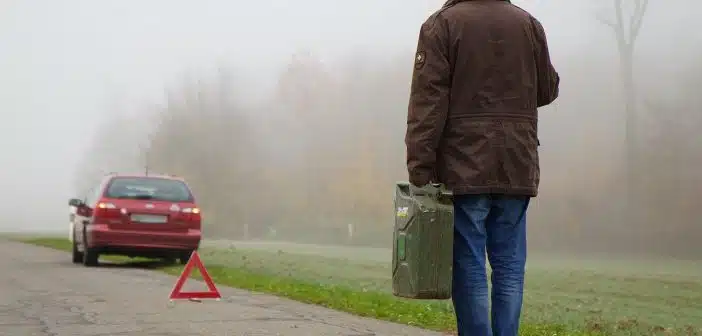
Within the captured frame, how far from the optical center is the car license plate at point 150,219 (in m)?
18.1

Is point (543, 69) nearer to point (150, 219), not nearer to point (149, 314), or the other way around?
point (149, 314)

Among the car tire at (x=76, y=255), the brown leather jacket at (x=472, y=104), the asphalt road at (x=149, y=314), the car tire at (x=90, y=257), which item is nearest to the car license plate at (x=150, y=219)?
the car tire at (x=90, y=257)

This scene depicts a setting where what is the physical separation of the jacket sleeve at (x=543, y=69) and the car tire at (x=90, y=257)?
47.2 feet

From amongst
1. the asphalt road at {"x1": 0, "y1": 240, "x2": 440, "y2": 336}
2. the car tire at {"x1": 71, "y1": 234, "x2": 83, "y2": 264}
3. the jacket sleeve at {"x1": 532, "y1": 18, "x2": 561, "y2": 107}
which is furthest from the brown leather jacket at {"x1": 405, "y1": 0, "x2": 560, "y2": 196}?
the car tire at {"x1": 71, "y1": 234, "x2": 83, "y2": 264}

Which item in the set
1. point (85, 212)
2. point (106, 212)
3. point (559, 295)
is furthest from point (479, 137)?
point (85, 212)

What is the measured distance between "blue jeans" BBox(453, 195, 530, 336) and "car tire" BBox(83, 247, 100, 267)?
14436mm

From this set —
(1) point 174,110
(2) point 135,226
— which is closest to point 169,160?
(1) point 174,110

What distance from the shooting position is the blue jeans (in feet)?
15.4

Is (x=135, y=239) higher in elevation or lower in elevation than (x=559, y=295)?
lower

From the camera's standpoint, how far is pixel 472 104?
4.66m

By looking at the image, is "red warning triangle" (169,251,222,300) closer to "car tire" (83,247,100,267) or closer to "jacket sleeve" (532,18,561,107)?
"jacket sleeve" (532,18,561,107)

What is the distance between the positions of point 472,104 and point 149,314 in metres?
5.42

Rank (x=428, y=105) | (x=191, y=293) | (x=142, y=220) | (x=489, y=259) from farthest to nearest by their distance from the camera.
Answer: (x=142, y=220) → (x=191, y=293) → (x=489, y=259) → (x=428, y=105)

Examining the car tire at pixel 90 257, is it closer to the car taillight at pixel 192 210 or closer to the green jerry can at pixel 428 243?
the car taillight at pixel 192 210
